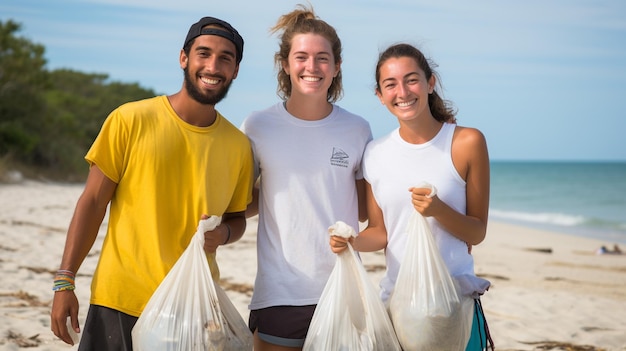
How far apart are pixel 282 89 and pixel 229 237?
3.31 ft

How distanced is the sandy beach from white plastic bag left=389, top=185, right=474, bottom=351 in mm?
3286

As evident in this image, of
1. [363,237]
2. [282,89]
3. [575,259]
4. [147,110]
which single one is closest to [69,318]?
[147,110]

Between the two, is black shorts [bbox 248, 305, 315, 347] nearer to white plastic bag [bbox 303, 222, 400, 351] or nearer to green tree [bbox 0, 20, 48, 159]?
white plastic bag [bbox 303, 222, 400, 351]

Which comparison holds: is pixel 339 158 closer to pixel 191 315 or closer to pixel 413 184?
pixel 413 184

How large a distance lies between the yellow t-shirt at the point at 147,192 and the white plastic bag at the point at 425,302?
33.1 inches

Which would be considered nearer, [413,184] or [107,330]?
[107,330]

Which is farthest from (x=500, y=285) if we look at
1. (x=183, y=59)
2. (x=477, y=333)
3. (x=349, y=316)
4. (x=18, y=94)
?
(x=18, y=94)

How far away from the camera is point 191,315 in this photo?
2.65 m

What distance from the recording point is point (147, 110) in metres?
2.91

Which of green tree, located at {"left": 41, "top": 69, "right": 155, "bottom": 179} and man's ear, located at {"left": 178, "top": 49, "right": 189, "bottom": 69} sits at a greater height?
green tree, located at {"left": 41, "top": 69, "right": 155, "bottom": 179}

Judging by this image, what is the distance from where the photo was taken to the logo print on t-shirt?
10.8 ft

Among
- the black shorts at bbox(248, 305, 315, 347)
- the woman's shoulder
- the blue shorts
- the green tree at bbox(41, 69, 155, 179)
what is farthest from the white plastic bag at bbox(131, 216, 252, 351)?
the green tree at bbox(41, 69, 155, 179)

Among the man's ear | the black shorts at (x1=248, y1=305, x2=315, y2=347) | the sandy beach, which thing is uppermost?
the man's ear

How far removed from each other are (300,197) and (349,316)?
2.24 feet
